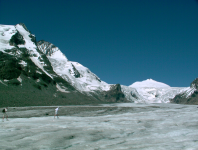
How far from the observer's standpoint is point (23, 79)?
7744 centimetres

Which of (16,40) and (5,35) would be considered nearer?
(16,40)

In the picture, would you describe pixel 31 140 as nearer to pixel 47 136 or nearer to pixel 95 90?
pixel 47 136

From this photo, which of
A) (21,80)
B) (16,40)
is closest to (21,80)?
(21,80)

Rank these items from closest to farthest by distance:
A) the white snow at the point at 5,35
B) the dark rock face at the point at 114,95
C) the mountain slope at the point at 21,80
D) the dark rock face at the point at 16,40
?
the mountain slope at the point at 21,80 → the white snow at the point at 5,35 → the dark rock face at the point at 16,40 → the dark rock face at the point at 114,95

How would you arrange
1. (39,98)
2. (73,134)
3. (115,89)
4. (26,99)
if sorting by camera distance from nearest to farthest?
(73,134) → (26,99) → (39,98) → (115,89)

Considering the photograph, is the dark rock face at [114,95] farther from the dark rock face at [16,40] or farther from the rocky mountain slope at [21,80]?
the dark rock face at [16,40]

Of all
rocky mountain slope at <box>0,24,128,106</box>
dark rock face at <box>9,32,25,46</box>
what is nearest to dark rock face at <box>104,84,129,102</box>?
rocky mountain slope at <box>0,24,128,106</box>

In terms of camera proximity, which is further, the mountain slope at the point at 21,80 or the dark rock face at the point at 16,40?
the dark rock face at the point at 16,40

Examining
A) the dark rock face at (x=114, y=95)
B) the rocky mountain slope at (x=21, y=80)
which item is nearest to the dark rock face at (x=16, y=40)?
the rocky mountain slope at (x=21, y=80)

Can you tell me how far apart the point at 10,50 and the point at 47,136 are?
8774 cm

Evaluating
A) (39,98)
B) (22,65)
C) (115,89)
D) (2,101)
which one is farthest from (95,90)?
(2,101)

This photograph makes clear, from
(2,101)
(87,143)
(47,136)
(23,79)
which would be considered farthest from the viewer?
(23,79)

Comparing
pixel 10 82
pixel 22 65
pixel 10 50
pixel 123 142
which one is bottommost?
pixel 123 142

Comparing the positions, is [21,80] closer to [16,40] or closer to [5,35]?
[16,40]
